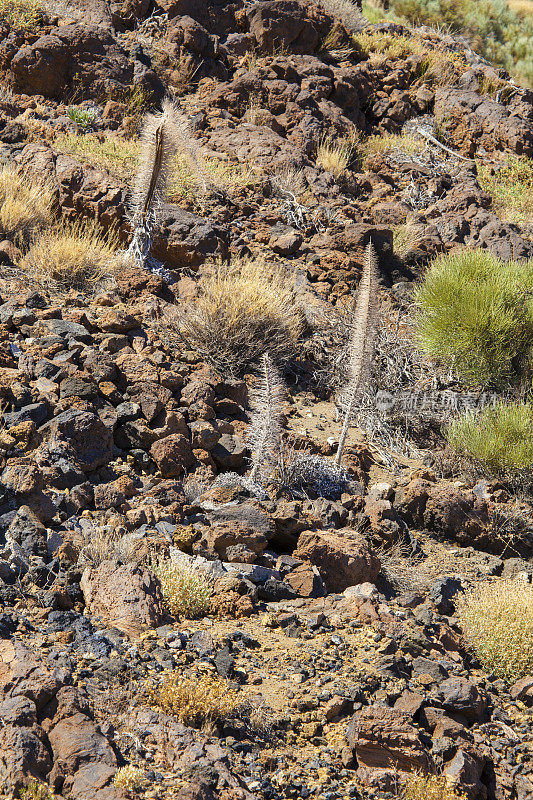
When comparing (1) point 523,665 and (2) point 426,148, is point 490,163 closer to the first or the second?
(2) point 426,148

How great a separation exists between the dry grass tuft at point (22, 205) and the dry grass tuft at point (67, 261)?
161 mm

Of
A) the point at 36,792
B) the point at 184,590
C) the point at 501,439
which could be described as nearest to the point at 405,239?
the point at 501,439

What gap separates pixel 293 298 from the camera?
7125 mm

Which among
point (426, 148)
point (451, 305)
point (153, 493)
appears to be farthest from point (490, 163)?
point (153, 493)

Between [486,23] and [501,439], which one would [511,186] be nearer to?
[501,439]

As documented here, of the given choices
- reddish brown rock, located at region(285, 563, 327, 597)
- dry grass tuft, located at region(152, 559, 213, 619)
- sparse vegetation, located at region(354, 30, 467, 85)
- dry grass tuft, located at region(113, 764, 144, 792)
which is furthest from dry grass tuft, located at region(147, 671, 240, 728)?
sparse vegetation, located at region(354, 30, 467, 85)

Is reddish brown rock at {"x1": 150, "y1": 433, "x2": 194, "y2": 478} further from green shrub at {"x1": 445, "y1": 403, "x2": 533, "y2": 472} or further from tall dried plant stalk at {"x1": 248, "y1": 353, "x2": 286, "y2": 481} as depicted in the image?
green shrub at {"x1": 445, "y1": 403, "x2": 533, "y2": 472}

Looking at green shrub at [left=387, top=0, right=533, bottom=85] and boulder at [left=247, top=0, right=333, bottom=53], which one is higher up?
green shrub at [left=387, top=0, right=533, bottom=85]

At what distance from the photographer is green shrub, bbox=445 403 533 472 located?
5.58 m

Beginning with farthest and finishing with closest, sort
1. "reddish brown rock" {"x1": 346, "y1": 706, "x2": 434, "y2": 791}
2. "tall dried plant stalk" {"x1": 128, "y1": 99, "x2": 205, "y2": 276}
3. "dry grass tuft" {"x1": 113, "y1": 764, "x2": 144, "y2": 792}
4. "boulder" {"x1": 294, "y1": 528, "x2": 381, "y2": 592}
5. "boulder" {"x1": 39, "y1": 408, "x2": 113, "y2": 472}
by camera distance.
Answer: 1. "tall dried plant stalk" {"x1": 128, "y1": 99, "x2": 205, "y2": 276}
2. "boulder" {"x1": 39, "y1": 408, "x2": 113, "y2": 472}
3. "boulder" {"x1": 294, "y1": 528, "x2": 381, "y2": 592}
4. "reddish brown rock" {"x1": 346, "y1": 706, "x2": 434, "y2": 791}
5. "dry grass tuft" {"x1": 113, "y1": 764, "x2": 144, "y2": 792}

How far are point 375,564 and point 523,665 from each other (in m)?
0.88

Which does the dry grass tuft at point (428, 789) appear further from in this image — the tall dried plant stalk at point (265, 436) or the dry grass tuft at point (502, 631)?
the tall dried plant stalk at point (265, 436)

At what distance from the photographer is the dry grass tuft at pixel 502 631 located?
355cm

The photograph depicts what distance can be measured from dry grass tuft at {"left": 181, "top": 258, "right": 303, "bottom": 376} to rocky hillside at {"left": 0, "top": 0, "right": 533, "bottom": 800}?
0.08ft
